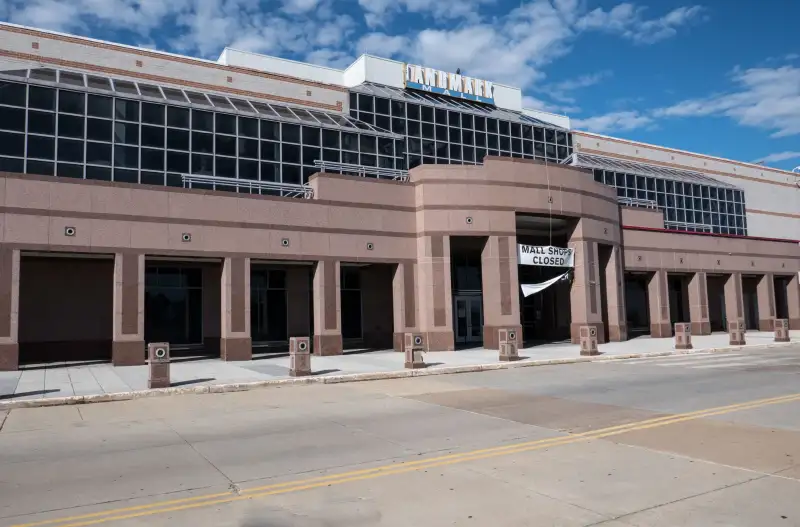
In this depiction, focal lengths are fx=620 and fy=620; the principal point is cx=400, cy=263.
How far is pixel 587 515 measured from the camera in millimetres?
5816

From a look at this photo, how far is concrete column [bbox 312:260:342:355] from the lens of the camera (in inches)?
1003

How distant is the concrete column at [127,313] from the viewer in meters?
21.7

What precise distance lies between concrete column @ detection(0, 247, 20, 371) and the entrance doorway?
19.8 meters

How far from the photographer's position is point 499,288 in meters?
27.7

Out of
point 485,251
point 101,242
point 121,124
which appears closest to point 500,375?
point 485,251

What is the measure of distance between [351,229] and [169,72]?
1522 centimetres

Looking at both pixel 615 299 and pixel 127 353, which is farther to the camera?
pixel 615 299

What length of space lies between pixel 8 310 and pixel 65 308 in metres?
4.63

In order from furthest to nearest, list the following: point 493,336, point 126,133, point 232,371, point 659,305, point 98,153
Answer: point 659,305 → point 493,336 → point 126,133 → point 98,153 → point 232,371

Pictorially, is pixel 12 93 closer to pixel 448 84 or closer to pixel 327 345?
pixel 327 345

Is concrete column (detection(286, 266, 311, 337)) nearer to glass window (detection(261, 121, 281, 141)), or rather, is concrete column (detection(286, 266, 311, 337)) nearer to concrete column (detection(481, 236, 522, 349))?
glass window (detection(261, 121, 281, 141))

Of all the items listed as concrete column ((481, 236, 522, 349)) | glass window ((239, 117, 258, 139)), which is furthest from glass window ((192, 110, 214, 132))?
concrete column ((481, 236, 522, 349))

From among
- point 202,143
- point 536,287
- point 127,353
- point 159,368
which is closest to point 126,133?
point 202,143

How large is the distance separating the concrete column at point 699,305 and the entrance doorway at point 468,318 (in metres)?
14.0
